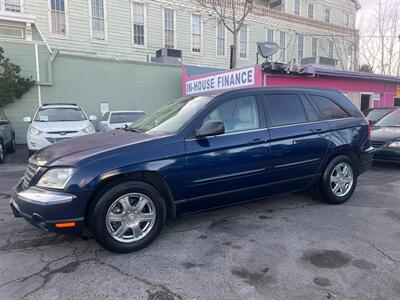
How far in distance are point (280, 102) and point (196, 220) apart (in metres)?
1.98

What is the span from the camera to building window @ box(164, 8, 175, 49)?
60.2 feet

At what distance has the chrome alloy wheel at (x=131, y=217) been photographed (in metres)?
3.22

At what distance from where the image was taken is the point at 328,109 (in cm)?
473

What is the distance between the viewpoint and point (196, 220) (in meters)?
4.20

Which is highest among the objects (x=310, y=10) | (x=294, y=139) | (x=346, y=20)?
(x=310, y=10)

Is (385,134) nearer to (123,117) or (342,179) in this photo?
(342,179)

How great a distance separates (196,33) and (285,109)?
1653cm

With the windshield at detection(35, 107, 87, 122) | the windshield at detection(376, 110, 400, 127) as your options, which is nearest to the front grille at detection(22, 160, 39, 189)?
the windshield at detection(35, 107, 87, 122)

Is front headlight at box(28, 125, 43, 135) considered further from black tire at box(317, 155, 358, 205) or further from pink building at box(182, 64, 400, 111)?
black tire at box(317, 155, 358, 205)

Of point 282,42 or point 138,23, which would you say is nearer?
point 138,23

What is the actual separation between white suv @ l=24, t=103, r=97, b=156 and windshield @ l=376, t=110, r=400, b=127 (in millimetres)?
7903

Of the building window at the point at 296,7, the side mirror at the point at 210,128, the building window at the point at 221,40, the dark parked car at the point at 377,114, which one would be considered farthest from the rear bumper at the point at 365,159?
the building window at the point at 296,7

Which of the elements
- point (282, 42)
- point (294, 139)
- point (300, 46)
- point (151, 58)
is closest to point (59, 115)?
point (294, 139)

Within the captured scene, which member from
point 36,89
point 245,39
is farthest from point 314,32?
point 36,89
